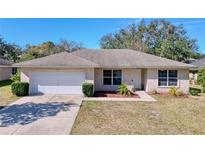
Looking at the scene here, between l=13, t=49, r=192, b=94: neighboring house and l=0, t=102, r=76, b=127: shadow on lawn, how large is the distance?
405cm

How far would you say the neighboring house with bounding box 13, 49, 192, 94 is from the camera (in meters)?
17.8

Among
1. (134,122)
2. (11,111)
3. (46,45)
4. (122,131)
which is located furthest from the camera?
(46,45)

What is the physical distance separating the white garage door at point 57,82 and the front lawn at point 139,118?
3917 mm

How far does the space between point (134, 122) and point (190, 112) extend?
4.11 meters

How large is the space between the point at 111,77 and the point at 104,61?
169cm

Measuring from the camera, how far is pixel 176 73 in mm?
19359

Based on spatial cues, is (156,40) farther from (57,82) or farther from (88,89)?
(88,89)

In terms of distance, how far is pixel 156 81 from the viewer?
63.3 ft

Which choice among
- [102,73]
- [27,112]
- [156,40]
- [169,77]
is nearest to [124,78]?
[102,73]

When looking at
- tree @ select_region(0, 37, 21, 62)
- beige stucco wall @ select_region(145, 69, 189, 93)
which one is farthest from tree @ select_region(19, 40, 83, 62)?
beige stucco wall @ select_region(145, 69, 189, 93)
